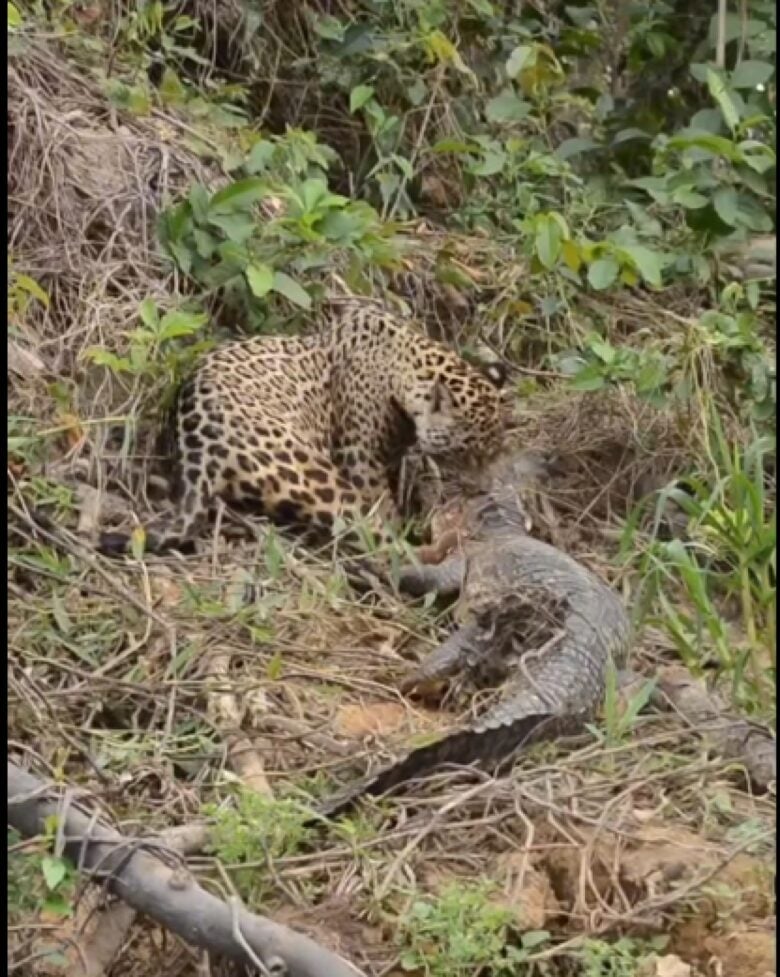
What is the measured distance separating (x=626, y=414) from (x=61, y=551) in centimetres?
203

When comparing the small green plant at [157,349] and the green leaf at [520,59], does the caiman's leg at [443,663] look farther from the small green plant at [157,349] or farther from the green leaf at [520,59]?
the green leaf at [520,59]

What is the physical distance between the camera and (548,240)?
668 centimetres

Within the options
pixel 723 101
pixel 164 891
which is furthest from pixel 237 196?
pixel 164 891

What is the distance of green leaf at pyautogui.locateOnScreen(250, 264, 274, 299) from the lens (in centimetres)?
623

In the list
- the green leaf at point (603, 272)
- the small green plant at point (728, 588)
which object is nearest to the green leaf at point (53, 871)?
the small green plant at point (728, 588)

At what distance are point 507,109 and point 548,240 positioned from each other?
1.36 m

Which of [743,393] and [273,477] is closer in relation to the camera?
[273,477]

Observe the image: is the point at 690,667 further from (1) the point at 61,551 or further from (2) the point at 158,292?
(2) the point at 158,292

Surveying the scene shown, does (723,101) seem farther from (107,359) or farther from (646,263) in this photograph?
(107,359)

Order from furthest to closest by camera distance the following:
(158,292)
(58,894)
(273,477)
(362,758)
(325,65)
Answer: (325,65)
(158,292)
(273,477)
(362,758)
(58,894)

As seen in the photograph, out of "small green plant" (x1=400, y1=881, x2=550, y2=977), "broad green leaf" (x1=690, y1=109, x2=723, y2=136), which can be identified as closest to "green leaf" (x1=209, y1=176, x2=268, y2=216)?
"broad green leaf" (x1=690, y1=109, x2=723, y2=136)

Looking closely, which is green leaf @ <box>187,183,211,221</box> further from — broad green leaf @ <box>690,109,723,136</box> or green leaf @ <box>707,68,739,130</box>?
broad green leaf @ <box>690,109,723,136</box>

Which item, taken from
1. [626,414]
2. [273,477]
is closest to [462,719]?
[273,477]

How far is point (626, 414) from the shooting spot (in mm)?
6406
